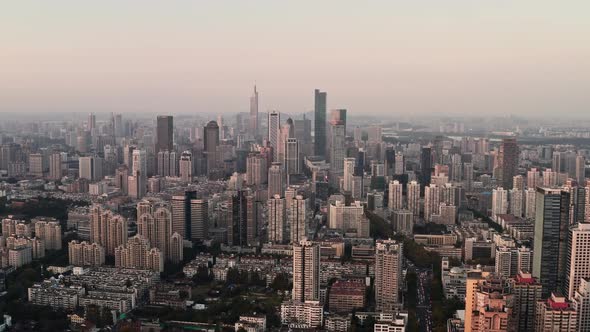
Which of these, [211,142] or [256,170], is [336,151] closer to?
[256,170]

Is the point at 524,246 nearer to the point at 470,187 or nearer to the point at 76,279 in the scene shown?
the point at 76,279

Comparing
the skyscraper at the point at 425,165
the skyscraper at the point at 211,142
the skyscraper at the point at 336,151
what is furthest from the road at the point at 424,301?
the skyscraper at the point at 211,142

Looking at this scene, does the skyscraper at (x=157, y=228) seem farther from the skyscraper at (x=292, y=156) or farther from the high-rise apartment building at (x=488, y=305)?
the skyscraper at (x=292, y=156)

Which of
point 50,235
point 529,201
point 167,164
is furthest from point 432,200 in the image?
point 167,164

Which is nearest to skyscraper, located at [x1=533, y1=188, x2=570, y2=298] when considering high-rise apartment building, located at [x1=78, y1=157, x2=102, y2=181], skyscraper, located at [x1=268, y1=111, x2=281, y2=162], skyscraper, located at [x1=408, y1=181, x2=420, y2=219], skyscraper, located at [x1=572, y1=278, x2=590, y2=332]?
skyscraper, located at [x1=572, y1=278, x2=590, y2=332]

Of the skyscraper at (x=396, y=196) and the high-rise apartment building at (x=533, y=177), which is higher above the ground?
the high-rise apartment building at (x=533, y=177)

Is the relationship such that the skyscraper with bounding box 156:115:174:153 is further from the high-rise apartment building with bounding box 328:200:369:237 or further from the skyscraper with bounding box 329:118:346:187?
the high-rise apartment building with bounding box 328:200:369:237
